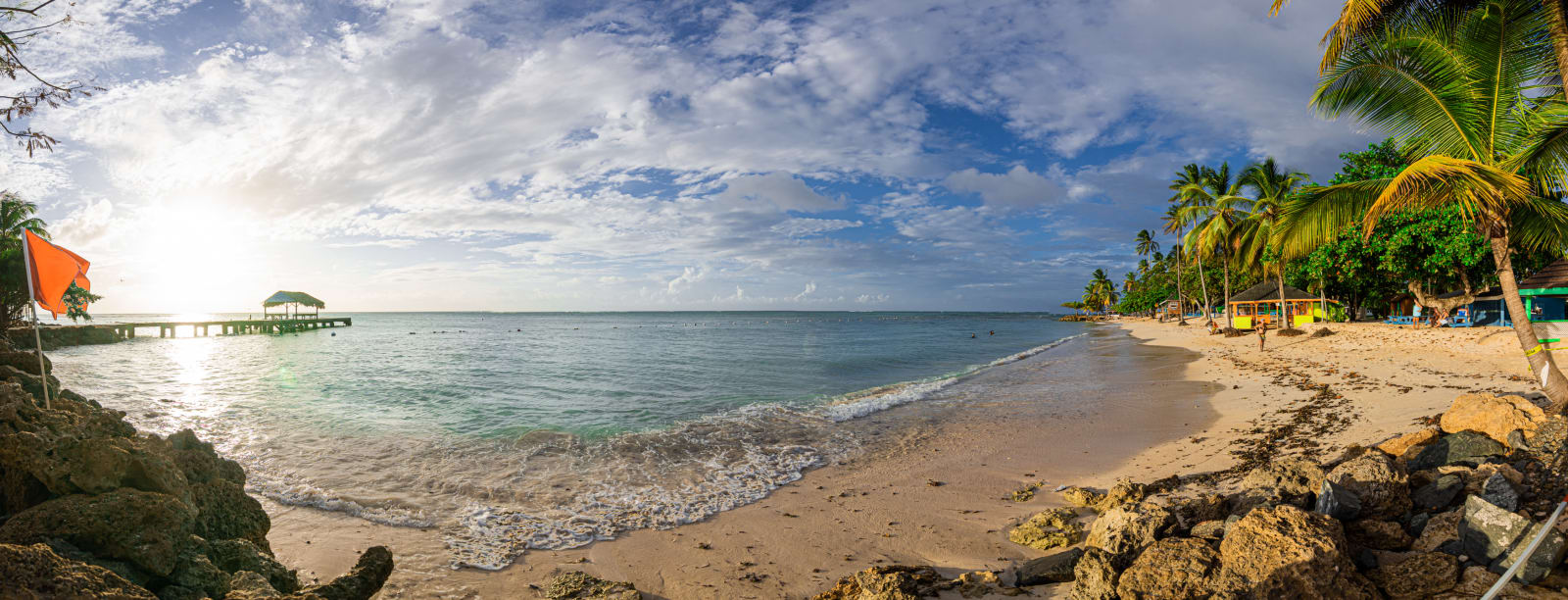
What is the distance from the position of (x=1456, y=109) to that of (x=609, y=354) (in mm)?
35198

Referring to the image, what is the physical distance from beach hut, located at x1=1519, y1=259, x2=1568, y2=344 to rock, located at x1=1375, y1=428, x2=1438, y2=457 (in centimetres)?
2345

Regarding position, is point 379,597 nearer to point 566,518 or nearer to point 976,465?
point 566,518

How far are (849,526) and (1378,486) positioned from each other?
479 cm

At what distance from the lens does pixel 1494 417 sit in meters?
6.08

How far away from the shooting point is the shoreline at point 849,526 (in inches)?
231

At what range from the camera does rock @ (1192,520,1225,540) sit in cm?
454

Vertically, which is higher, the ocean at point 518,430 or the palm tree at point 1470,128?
the palm tree at point 1470,128

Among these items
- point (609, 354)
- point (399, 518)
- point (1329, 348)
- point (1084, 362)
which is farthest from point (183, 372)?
point (1329, 348)

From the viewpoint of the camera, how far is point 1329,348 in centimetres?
2228

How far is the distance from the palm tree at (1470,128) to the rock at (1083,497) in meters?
4.44

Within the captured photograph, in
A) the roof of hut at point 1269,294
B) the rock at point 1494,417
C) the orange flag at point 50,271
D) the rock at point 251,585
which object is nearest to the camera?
the rock at point 251,585

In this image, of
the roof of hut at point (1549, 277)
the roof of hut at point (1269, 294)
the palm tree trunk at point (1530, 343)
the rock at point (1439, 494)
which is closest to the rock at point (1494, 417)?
the palm tree trunk at point (1530, 343)

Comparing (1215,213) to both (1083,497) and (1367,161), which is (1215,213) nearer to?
(1367,161)

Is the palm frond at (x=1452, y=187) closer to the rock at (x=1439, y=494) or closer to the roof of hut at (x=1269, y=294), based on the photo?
the rock at (x=1439, y=494)
